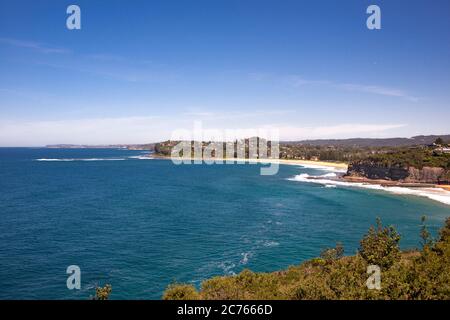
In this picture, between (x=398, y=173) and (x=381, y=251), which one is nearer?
(x=381, y=251)

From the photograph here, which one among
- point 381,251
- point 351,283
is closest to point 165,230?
point 381,251

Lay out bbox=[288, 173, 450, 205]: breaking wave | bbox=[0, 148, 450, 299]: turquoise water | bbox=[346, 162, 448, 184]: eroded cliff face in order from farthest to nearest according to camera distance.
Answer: bbox=[346, 162, 448, 184]: eroded cliff face < bbox=[288, 173, 450, 205]: breaking wave < bbox=[0, 148, 450, 299]: turquoise water

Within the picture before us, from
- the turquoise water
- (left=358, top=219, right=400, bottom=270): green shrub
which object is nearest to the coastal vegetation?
(left=358, top=219, right=400, bottom=270): green shrub

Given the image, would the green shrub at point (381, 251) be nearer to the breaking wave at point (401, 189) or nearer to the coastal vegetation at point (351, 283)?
the coastal vegetation at point (351, 283)

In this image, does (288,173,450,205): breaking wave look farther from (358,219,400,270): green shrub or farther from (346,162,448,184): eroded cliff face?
(358,219,400,270): green shrub

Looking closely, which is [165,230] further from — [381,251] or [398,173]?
[398,173]

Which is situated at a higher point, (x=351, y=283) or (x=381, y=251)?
(x=351, y=283)

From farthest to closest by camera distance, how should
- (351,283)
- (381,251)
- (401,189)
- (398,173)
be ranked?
(398,173) → (401,189) → (381,251) → (351,283)
